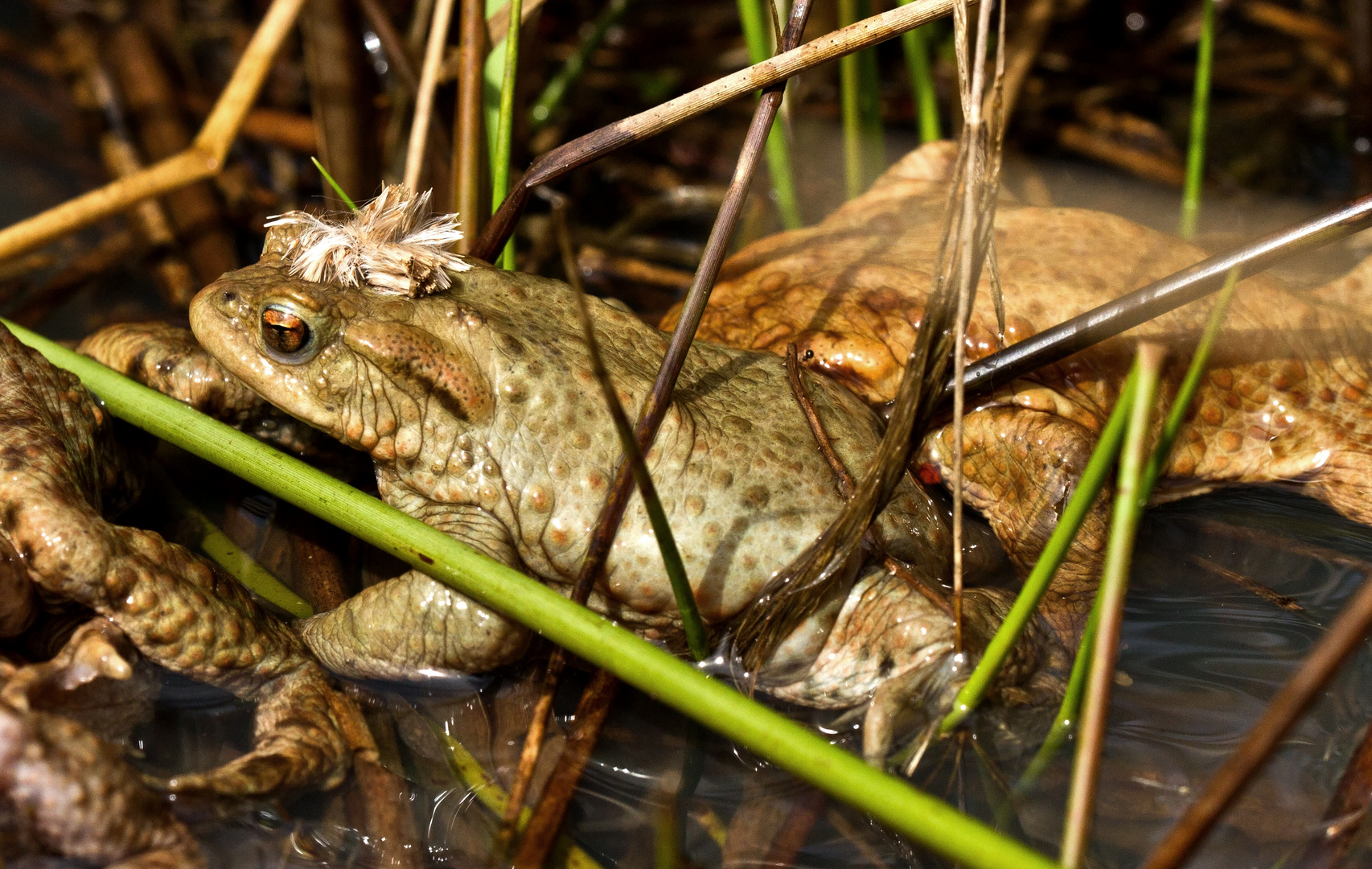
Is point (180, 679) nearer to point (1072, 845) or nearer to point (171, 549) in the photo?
point (171, 549)

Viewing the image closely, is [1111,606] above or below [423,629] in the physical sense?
above

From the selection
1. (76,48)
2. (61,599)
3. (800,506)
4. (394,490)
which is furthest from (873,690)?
(76,48)

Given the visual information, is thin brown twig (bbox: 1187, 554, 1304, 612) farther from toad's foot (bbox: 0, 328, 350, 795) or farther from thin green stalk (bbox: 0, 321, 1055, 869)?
toad's foot (bbox: 0, 328, 350, 795)

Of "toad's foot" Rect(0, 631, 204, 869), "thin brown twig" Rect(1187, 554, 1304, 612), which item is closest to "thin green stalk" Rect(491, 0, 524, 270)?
"toad's foot" Rect(0, 631, 204, 869)

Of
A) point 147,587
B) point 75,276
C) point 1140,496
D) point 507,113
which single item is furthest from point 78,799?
point 75,276

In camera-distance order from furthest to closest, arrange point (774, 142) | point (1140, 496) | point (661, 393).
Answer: point (774, 142) < point (661, 393) < point (1140, 496)

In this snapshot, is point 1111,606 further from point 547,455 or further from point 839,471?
point 547,455
